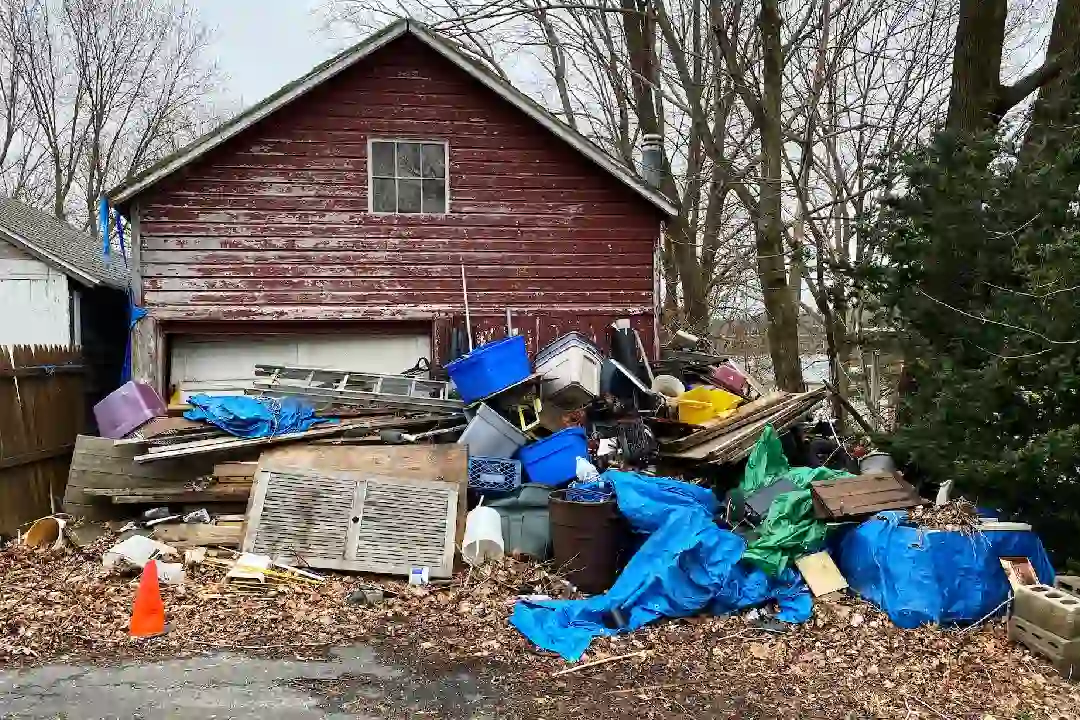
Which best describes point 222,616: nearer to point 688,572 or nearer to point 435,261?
point 688,572

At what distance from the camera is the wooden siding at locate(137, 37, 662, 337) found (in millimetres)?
11406

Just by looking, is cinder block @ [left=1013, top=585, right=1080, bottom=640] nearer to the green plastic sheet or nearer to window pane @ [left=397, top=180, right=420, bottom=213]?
the green plastic sheet

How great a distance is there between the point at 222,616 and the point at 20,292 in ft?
24.3

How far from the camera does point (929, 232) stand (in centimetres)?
820

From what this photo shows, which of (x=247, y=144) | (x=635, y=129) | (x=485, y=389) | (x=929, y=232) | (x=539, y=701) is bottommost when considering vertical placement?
(x=539, y=701)

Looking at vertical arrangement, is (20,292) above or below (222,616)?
Result: above

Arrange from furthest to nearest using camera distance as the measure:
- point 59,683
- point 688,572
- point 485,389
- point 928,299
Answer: point 485,389, point 928,299, point 688,572, point 59,683

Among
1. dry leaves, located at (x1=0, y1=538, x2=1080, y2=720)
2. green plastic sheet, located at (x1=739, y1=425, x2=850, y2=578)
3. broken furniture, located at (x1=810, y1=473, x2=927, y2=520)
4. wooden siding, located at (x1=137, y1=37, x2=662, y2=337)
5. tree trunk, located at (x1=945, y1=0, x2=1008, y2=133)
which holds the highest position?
tree trunk, located at (x1=945, y1=0, x2=1008, y2=133)

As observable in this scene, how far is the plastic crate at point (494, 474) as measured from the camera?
347 inches

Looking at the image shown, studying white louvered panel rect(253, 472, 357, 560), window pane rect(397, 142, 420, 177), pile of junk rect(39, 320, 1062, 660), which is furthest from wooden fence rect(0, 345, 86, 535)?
window pane rect(397, 142, 420, 177)

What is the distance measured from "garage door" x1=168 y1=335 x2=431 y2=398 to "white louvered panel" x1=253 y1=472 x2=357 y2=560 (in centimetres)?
387

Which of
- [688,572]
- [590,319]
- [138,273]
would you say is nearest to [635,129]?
[590,319]

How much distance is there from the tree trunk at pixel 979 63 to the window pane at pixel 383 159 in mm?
7434

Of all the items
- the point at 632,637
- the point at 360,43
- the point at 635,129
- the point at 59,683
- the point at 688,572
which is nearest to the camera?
the point at 59,683
